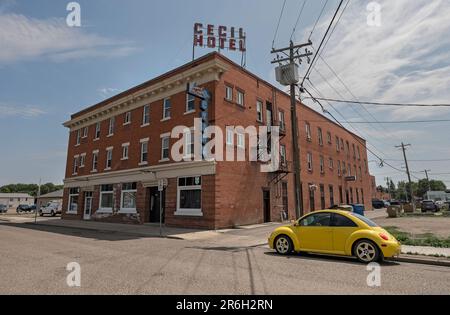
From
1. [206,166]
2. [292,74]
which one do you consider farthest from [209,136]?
[292,74]

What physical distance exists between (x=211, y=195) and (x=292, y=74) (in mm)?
8823

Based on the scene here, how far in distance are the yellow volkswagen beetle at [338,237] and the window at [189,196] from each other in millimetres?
9815

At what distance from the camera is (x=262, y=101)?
83.1 feet

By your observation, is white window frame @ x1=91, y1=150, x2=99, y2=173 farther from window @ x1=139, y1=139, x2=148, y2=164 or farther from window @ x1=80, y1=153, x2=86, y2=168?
window @ x1=139, y1=139, x2=148, y2=164

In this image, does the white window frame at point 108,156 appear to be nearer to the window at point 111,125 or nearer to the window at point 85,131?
the window at point 111,125

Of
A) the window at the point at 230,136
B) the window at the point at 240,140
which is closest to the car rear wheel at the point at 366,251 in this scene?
the window at the point at 230,136

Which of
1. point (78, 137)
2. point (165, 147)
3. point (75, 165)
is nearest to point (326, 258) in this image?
point (165, 147)

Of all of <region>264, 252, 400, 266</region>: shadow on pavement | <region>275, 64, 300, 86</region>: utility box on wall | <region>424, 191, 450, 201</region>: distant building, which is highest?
<region>275, 64, 300, 86</region>: utility box on wall

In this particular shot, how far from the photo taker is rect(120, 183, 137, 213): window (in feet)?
79.9

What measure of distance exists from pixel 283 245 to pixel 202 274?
13.1ft

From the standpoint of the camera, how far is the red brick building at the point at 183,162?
19.9 meters

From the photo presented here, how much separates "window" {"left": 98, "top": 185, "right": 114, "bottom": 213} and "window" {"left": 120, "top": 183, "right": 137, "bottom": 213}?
70.5 inches

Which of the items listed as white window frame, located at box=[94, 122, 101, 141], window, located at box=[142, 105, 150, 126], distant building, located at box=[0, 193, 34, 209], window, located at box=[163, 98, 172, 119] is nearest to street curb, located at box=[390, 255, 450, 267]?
window, located at box=[163, 98, 172, 119]
